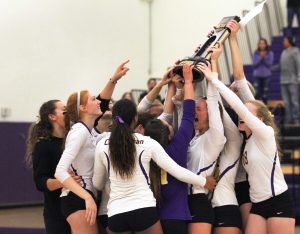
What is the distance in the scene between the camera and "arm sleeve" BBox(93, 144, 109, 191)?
3.91 meters

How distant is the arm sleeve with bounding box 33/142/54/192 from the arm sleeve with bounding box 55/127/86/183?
0.36m

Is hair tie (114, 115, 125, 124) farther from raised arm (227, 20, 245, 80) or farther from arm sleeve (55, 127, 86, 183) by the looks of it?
raised arm (227, 20, 245, 80)

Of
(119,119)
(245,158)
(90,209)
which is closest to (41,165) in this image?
(90,209)

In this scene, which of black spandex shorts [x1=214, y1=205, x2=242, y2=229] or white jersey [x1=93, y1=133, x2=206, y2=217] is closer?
white jersey [x1=93, y1=133, x2=206, y2=217]

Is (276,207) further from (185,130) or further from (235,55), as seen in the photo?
(235,55)

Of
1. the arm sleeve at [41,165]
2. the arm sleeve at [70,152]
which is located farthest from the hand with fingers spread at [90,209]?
the arm sleeve at [41,165]

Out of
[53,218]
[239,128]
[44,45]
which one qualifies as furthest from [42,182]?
[44,45]

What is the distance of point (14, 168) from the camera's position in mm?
10133

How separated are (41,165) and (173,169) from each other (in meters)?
1.10

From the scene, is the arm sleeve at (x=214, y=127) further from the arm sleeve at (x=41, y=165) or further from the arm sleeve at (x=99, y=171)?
the arm sleeve at (x=41, y=165)

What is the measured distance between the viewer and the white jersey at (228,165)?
4.14 m

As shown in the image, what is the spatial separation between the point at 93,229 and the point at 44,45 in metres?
8.96

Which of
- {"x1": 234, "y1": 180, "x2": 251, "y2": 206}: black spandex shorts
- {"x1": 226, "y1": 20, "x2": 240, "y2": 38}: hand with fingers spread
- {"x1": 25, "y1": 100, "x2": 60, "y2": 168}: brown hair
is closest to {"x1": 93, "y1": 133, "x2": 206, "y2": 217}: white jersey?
{"x1": 234, "y1": 180, "x2": 251, "y2": 206}: black spandex shorts

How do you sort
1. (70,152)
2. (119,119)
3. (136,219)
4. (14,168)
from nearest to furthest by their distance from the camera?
(136,219) → (119,119) → (70,152) → (14,168)
